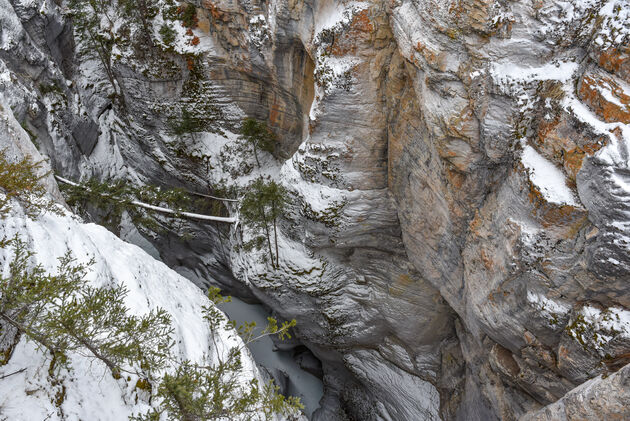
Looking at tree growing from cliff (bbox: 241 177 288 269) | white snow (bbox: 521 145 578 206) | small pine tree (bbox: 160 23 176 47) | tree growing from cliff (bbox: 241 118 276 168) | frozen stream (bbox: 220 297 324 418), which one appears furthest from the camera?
frozen stream (bbox: 220 297 324 418)

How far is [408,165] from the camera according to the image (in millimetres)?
13156

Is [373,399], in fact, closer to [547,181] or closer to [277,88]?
[547,181]

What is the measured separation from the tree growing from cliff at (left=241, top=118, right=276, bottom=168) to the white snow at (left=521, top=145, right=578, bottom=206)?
1402 centimetres

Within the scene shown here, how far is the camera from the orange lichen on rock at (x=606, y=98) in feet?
24.3

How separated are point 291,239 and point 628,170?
42.0ft

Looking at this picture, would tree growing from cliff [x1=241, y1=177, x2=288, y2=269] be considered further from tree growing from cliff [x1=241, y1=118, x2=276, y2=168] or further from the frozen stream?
the frozen stream

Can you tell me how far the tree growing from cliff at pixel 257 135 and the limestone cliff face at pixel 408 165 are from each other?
69 cm

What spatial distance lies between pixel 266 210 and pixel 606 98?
13149mm

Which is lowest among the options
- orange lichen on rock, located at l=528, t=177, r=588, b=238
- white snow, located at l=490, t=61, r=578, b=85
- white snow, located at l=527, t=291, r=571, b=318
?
white snow, located at l=527, t=291, r=571, b=318

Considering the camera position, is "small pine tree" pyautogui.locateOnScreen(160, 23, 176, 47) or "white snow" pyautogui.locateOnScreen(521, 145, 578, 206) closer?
"white snow" pyautogui.locateOnScreen(521, 145, 578, 206)

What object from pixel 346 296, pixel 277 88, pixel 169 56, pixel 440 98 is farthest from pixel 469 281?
pixel 169 56

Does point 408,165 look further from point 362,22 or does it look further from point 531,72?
point 531,72

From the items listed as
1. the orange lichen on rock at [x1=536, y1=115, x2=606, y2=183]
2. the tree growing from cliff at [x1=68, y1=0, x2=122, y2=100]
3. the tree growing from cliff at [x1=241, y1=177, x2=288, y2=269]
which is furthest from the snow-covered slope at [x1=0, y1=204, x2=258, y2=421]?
the tree growing from cliff at [x1=68, y1=0, x2=122, y2=100]

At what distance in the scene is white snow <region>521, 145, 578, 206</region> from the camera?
27.1 feet
